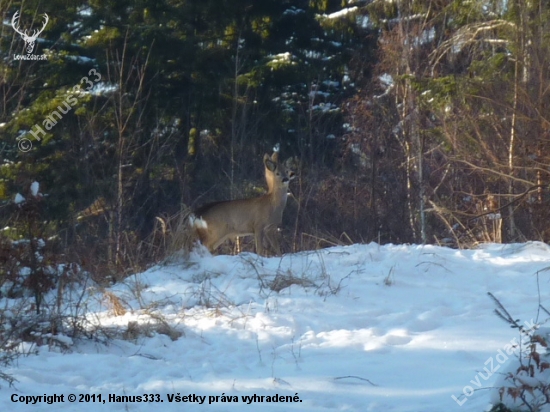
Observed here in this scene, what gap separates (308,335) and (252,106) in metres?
16.9

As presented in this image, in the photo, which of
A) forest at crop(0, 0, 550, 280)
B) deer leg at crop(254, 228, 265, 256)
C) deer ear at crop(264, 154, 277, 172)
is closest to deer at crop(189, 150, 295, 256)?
deer leg at crop(254, 228, 265, 256)

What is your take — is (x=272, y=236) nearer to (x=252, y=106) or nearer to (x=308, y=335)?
(x=308, y=335)

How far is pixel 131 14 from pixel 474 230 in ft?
37.5

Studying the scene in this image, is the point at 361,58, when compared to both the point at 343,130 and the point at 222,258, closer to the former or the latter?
the point at 343,130

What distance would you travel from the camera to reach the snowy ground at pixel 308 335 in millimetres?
4715

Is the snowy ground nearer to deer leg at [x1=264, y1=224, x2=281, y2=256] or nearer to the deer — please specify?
the deer

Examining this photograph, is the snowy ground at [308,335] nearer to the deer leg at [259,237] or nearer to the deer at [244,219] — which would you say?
the deer at [244,219]

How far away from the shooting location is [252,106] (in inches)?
888

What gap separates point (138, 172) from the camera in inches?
803

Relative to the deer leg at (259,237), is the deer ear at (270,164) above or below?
above

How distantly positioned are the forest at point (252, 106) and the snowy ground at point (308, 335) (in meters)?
5.95

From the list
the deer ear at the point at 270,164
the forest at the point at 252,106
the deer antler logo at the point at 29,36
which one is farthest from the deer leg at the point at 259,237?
the deer antler logo at the point at 29,36

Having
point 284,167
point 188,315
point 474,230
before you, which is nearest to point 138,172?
point 284,167

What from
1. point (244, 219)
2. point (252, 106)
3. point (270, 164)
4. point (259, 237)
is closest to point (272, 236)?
point (259, 237)
